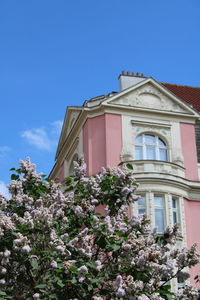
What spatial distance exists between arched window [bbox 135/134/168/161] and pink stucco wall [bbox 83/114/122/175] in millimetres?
904

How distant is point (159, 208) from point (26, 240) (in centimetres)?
1429

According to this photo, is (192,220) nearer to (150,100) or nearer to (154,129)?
(154,129)

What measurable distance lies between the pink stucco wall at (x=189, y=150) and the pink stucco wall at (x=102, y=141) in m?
3.20

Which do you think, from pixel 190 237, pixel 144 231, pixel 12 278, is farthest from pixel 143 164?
pixel 12 278

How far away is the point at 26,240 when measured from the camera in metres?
9.20

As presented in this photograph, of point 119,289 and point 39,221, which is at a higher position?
point 39,221

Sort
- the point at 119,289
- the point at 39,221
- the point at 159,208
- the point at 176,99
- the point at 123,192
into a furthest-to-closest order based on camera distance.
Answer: the point at 176,99
the point at 159,208
the point at 123,192
the point at 39,221
the point at 119,289

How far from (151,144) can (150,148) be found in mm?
192

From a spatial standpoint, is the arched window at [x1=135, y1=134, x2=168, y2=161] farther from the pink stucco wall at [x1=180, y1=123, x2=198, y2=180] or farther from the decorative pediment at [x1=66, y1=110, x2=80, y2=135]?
the decorative pediment at [x1=66, y1=110, x2=80, y2=135]

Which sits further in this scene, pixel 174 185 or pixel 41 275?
pixel 174 185

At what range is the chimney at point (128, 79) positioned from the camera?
27.6 metres

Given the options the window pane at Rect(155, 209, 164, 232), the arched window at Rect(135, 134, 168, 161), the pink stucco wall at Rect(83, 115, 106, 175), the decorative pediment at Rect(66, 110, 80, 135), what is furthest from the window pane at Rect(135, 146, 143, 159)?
the decorative pediment at Rect(66, 110, 80, 135)

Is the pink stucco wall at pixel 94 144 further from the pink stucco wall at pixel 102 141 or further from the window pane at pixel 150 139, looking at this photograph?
the window pane at pixel 150 139

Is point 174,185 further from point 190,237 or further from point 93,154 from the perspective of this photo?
point 93,154
